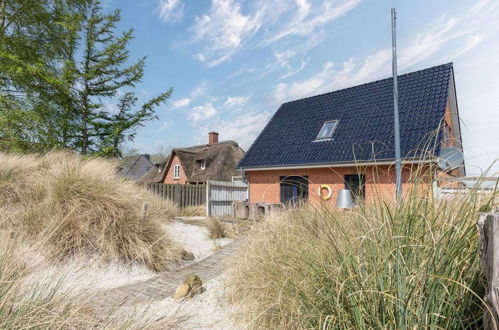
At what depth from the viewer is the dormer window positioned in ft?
41.9

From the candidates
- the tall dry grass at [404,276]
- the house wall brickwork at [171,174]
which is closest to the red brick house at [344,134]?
the tall dry grass at [404,276]

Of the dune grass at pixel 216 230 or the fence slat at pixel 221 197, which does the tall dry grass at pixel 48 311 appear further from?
the fence slat at pixel 221 197

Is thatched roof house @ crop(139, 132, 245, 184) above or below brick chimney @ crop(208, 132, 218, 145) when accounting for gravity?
below

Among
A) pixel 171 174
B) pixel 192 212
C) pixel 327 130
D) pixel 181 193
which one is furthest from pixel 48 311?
pixel 171 174

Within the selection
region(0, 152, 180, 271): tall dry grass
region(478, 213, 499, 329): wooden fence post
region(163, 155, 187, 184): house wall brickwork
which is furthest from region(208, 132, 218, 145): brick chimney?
region(478, 213, 499, 329): wooden fence post

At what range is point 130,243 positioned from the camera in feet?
16.7

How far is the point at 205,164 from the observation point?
2583 centimetres

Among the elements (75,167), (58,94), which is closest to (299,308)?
(75,167)

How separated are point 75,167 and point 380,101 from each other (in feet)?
41.6

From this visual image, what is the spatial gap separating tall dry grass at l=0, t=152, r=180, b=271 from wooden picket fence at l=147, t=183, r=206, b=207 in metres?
7.52

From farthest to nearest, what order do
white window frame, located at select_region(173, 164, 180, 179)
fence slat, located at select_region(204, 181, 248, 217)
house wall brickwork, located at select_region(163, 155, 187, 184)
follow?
white window frame, located at select_region(173, 164, 180, 179), house wall brickwork, located at select_region(163, 155, 187, 184), fence slat, located at select_region(204, 181, 248, 217)

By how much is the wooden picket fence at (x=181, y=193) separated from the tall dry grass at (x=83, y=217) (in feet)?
24.7

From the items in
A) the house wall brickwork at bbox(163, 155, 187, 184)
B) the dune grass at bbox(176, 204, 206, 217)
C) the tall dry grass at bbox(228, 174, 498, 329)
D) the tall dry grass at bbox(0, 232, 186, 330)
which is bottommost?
the dune grass at bbox(176, 204, 206, 217)

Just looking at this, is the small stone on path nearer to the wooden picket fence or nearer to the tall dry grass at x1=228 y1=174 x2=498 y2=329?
the tall dry grass at x1=228 y1=174 x2=498 y2=329
